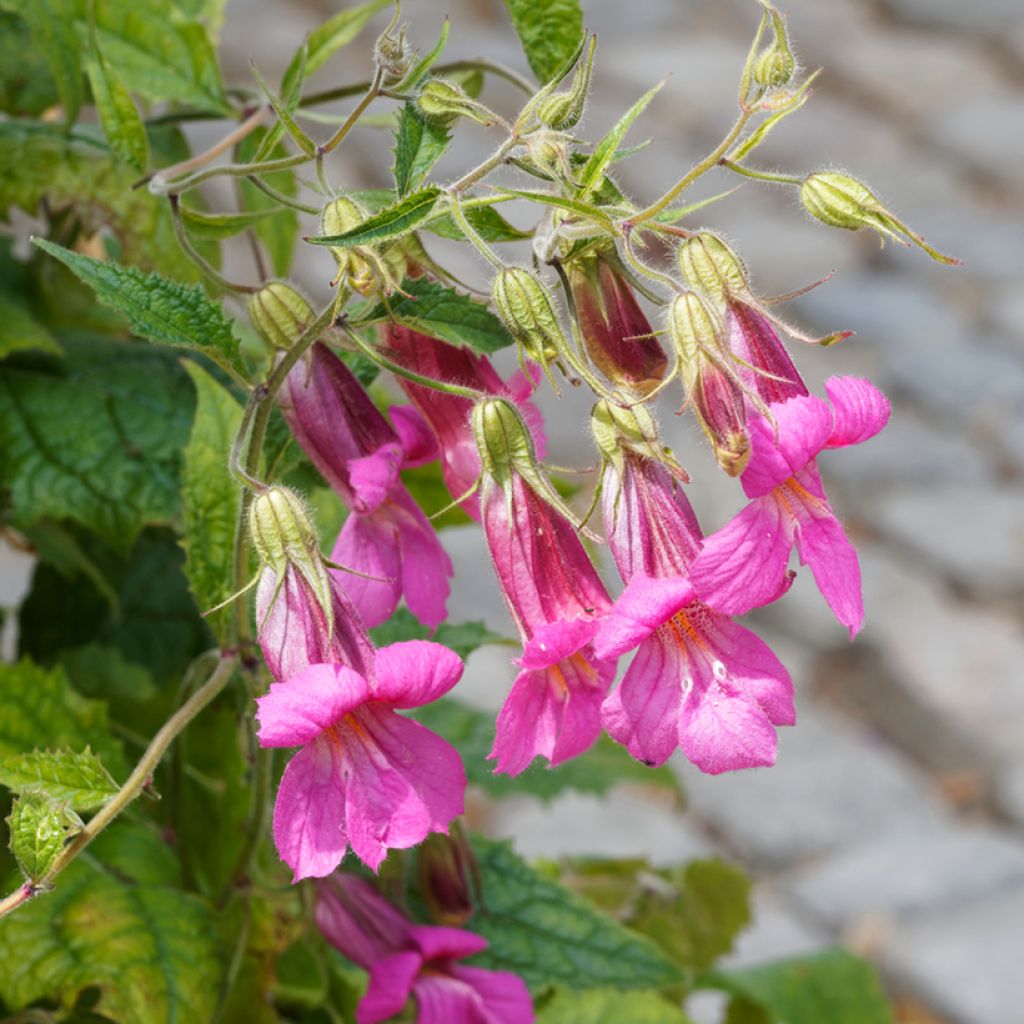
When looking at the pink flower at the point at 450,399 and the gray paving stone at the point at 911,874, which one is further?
the gray paving stone at the point at 911,874

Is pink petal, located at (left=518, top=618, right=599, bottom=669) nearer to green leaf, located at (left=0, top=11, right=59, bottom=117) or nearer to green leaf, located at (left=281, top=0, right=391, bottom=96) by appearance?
green leaf, located at (left=281, top=0, right=391, bottom=96)

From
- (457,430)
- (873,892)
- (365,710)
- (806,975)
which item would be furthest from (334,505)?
(873,892)

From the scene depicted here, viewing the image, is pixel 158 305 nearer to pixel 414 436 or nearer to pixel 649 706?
pixel 414 436

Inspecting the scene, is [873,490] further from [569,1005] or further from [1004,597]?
[569,1005]

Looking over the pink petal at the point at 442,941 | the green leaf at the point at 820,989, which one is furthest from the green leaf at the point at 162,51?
the green leaf at the point at 820,989

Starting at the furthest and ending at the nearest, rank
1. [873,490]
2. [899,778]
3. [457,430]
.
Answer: [873,490]
[899,778]
[457,430]

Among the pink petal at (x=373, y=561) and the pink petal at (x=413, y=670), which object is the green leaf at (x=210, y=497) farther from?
the pink petal at (x=413, y=670)

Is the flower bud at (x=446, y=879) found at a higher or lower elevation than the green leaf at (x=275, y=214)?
lower
